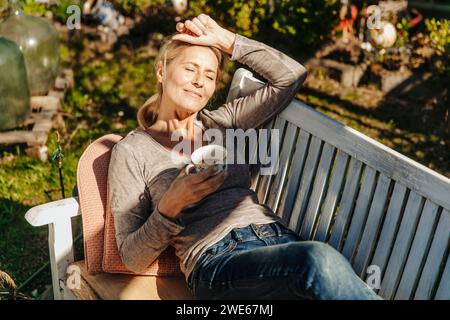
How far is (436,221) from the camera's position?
94.7 inches

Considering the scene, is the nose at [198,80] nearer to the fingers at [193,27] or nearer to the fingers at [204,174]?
the fingers at [193,27]

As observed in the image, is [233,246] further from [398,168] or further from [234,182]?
[398,168]

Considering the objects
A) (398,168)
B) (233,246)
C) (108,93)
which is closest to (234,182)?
(233,246)

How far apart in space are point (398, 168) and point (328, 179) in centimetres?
47

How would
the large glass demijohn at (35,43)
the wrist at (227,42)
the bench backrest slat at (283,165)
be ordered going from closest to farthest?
the wrist at (227,42) → the bench backrest slat at (283,165) → the large glass demijohn at (35,43)

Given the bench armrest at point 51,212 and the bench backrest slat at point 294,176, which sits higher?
the bench backrest slat at point 294,176

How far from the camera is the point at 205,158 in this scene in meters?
2.57

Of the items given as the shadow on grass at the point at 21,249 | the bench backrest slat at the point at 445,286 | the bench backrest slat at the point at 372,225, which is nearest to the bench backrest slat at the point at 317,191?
the bench backrest slat at the point at 372,225

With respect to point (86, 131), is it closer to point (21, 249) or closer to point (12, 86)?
point (12, 86)

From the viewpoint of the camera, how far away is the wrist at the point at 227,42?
10.0 ft

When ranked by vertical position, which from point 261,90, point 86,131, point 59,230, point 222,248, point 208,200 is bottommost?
point 86,131

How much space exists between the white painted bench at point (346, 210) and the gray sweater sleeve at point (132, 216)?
0.20 m

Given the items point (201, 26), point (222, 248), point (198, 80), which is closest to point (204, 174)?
point (222, 248)

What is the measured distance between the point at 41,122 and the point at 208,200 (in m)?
2.75
